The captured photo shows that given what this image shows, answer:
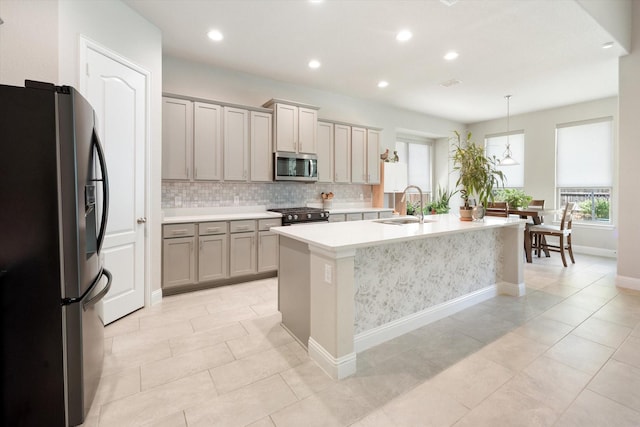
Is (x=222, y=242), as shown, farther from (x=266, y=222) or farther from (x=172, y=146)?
(x=172, y=146)

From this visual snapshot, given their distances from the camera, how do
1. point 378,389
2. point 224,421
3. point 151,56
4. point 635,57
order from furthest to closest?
point 635,57 < point 151,56 < point 378,389 < point 224,421

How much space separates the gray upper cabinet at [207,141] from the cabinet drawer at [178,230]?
0.71m

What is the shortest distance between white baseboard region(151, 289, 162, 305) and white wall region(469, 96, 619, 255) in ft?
22.2

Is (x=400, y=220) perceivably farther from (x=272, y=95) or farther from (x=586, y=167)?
(x=586, y=167)

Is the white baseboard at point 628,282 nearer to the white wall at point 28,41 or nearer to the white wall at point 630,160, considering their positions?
the white wall at point 630,160

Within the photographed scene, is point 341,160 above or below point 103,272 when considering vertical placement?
above

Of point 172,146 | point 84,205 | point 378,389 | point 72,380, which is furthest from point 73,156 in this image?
point 172,146

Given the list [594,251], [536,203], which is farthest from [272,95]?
[594,251]

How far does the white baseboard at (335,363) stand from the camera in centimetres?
200

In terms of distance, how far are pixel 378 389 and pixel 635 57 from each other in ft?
16.7

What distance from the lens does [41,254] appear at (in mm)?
1438

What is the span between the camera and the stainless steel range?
4.27 meters

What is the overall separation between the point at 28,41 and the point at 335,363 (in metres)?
3.11

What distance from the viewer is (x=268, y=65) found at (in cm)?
433
